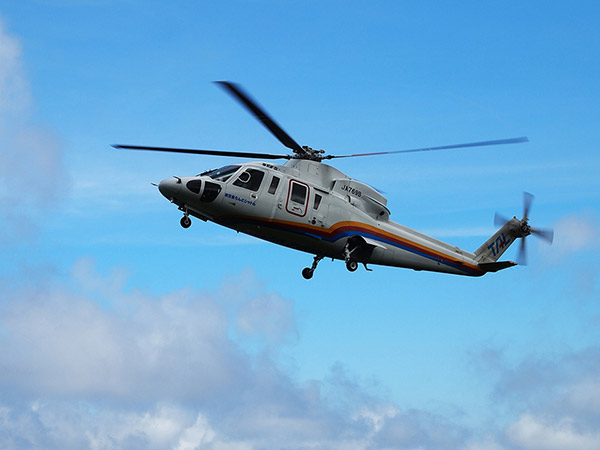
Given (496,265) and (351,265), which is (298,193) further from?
(496,265)

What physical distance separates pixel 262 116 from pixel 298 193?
4.98 metres

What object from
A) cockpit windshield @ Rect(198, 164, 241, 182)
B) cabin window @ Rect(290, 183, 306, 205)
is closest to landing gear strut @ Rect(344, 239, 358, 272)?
cabin window @ Rect(290, 183, 306, 205)

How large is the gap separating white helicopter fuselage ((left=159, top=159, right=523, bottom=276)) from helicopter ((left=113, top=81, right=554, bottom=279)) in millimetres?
48

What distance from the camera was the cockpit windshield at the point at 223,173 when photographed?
117 ft

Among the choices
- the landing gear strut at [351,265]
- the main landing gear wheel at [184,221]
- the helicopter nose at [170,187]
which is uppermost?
the landing gear strut at [351,265]

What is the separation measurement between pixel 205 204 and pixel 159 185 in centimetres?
234

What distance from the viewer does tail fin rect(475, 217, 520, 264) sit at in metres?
45.4

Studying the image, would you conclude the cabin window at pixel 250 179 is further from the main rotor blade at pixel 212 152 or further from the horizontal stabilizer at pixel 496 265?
the horizontal stabilizer at pixel 496 265

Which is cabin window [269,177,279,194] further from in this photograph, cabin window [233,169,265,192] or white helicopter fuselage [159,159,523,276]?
cabin window [233,169,265,192]

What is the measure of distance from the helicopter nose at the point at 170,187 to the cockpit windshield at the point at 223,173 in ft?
5.69

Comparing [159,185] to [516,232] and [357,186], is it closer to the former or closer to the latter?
[357,186]

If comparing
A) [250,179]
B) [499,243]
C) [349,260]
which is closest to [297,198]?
[250,179]

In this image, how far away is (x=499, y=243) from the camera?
46.2m

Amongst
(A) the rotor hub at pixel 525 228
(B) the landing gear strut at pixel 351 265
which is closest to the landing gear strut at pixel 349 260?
(B) the landing gear strut at pixel 351 265
